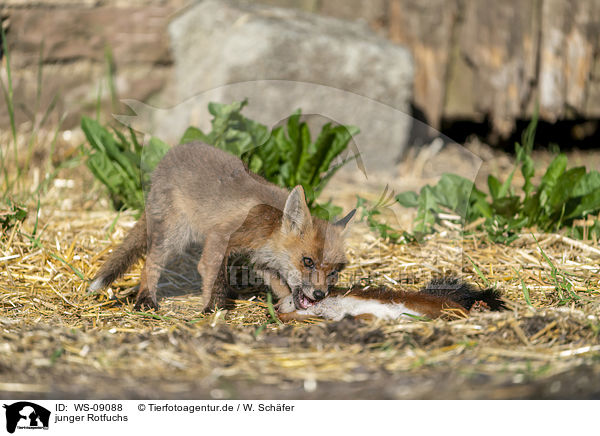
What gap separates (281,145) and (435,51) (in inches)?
143

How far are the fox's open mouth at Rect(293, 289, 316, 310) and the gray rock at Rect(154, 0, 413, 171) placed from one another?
3154 mm

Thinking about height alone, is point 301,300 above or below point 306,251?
below

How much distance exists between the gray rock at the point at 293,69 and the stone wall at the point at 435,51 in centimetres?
48

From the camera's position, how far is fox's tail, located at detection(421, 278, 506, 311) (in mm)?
3633

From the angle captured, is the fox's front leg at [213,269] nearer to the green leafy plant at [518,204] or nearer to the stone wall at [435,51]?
the green leafy plant at [518,204]

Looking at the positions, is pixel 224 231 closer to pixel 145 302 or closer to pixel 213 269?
pixel 213 269

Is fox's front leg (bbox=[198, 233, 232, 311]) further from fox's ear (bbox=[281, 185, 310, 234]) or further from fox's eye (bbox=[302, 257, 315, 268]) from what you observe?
fox's eye (bbox=[302, 257, 315, 268])

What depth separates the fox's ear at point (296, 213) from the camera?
378 cm

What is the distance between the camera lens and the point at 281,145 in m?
5.21

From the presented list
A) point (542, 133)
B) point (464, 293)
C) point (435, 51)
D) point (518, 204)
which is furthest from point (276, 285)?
point (542, 133)

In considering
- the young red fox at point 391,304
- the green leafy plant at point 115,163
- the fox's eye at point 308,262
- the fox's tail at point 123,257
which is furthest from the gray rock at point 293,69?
the young red fox at point 391,304

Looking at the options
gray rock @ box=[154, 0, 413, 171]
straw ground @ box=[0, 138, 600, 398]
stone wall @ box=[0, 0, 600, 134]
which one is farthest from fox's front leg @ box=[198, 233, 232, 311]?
stone wall @ box=[0, 0, 600, 134]
